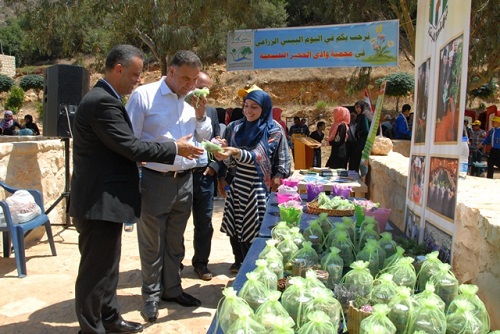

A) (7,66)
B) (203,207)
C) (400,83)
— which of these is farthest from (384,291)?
(7,66)

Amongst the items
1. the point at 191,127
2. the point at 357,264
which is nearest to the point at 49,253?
the point at 191,127

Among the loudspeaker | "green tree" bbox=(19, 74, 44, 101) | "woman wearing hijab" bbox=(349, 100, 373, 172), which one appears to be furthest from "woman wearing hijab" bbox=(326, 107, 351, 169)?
"green tree" bbox=(19, 74, 44, 101)

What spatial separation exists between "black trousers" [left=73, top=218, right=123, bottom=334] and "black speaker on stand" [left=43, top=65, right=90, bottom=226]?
11.5ft

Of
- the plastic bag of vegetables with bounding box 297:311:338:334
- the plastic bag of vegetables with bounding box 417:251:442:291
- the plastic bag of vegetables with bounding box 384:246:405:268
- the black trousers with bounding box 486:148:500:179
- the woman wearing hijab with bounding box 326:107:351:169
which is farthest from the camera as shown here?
the black trousers with bounding box 486:148:500:179

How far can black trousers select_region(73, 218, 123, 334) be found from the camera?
2.66 metres

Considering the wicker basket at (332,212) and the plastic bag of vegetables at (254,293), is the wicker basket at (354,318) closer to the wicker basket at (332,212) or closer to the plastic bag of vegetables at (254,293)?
the plastic bag of vegetables at (254,293)

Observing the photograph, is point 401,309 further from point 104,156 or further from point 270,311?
point 104,156

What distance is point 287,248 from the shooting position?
2234 mm

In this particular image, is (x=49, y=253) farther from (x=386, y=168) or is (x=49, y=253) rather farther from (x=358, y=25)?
(x=358, y=25)

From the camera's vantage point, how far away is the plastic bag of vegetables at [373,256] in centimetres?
207

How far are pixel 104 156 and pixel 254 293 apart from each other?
1394 mm

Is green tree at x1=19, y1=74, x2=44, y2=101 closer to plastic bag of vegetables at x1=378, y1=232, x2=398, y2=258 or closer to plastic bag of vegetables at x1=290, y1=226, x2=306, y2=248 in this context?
plastic bag of vegetables at x1=290, y1=226, x2=306, y2=248

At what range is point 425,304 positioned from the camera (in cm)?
148

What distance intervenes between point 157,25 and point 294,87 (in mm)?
18221
